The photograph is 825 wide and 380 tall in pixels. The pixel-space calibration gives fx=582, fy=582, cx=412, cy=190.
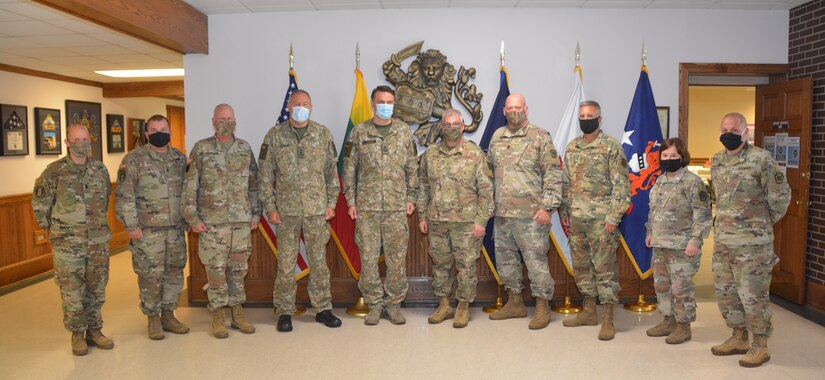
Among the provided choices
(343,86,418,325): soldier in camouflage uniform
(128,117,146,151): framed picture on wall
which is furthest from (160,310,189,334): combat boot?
(128,117,146,151): framed picture on wall

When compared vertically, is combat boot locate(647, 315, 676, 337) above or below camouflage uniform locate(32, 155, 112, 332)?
below

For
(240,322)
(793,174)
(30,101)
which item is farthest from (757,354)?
(30,101)

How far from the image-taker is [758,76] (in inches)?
205

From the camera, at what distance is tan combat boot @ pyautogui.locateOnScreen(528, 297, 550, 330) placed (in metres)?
4.17

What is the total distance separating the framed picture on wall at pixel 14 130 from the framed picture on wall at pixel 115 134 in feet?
5.16

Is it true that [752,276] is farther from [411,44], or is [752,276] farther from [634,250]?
[411,44]

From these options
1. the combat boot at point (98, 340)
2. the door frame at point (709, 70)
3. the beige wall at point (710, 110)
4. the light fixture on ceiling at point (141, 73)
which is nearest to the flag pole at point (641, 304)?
the door frame at point (709, 70)

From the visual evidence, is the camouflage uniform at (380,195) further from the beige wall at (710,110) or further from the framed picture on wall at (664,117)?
the beige wall at (710,110)

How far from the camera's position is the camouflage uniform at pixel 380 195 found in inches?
166

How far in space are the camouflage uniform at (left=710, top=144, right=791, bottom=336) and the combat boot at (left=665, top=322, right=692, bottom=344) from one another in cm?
42

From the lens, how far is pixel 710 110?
44.4 feet

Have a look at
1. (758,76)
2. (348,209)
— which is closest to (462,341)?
(348,209)

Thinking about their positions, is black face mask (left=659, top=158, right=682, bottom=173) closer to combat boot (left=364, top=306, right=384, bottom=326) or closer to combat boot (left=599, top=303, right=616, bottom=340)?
combat boot (left=599, top=303, right=616, bottom=340)

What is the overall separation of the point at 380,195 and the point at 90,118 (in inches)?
210
